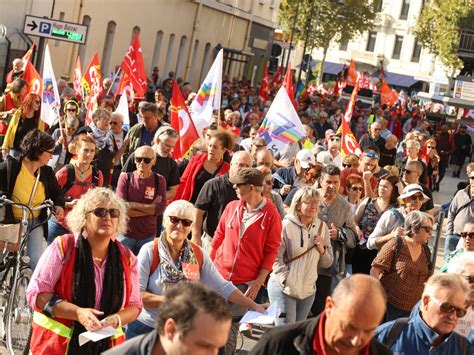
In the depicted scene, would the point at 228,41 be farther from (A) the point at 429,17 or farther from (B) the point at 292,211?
(B) the point at 292,211

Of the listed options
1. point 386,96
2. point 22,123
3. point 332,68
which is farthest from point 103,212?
point 332,68

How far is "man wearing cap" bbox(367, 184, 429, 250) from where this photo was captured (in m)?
10.3

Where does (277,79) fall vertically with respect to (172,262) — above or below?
above

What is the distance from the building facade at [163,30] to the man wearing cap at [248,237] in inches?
828

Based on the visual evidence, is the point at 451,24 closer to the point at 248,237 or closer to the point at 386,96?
the point at 386,96

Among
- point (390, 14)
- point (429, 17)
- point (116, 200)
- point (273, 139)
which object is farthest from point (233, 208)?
point (390, 14)

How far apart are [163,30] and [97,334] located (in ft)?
113

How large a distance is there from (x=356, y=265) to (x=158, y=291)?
4062 millimetres

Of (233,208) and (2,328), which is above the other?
(233,208)

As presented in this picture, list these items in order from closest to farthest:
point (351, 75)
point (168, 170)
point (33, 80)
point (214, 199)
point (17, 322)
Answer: point (17, 322) → point (214, 199) → point (168, 170) → point (33, 80) → point (351, 75)

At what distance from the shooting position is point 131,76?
20922 millimetres

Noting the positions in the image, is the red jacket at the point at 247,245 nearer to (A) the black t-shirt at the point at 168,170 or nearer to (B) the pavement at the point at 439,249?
(B) the pavement at the point at 439,249

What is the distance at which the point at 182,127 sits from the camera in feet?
47.3

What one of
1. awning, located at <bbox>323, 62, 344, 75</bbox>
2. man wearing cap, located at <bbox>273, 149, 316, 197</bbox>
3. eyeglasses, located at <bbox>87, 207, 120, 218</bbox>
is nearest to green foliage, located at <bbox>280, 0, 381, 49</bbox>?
awning, located at <bbox>323, 62, 344, 75</bbox>
